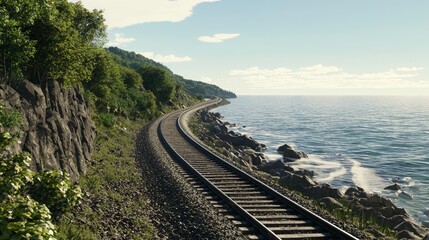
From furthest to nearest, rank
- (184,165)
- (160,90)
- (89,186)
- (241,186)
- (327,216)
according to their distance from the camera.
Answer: (160,90)
(184,165)
(241,186)
(89,186)
(327,216)

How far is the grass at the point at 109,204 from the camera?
10.7m

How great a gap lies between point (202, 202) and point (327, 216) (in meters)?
5.04

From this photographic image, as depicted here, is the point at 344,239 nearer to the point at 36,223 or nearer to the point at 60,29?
the point at 36,223

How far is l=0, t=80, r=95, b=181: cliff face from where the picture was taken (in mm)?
12286

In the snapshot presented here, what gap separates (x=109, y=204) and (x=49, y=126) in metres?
4.25

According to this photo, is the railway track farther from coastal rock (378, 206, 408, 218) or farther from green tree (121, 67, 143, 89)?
green tree (121, 67, 143, 89)

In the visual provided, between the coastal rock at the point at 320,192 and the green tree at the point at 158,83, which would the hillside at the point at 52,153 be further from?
the green tree at the point at 158,83

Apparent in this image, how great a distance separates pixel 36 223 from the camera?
5820mm

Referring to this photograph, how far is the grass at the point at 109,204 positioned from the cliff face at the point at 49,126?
3.50 ft

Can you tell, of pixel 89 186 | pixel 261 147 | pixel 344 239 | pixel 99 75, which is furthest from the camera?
pixel 261 147

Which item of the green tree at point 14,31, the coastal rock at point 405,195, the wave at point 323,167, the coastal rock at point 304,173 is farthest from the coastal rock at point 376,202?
the green tree at point 14,31

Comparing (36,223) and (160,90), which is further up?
(160,90)

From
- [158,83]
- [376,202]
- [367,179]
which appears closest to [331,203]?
[376,202]

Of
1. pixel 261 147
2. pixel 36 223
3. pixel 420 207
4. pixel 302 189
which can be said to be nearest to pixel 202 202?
pixel 36 223
